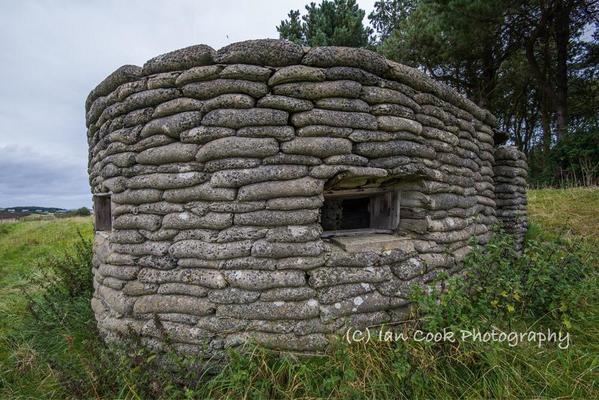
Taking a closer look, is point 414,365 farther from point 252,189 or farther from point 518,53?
point 518,53

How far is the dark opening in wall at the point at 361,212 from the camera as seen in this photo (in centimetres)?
291

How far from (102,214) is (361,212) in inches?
125

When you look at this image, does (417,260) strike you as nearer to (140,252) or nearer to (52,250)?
(140,252)

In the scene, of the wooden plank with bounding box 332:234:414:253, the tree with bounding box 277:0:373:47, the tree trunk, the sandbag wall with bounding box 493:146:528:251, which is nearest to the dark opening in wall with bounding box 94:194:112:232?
the wooden plank with bounding box 332:234:414:253

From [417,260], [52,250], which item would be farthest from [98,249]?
[52,250]

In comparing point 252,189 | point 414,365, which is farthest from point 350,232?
point 414,365

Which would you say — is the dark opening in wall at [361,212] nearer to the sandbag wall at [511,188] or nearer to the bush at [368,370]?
the bush at [368,370]

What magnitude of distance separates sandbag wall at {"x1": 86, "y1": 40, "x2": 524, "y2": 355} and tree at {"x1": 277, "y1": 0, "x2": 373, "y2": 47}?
6.52 meters

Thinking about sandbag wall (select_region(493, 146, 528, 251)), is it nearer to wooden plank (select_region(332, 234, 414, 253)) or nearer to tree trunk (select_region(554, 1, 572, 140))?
wooden plank (select_region(332, 234, 414, 253))

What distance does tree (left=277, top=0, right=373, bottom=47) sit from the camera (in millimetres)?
8352

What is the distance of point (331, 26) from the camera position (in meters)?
8.84

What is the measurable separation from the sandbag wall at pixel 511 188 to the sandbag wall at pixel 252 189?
3159 mm

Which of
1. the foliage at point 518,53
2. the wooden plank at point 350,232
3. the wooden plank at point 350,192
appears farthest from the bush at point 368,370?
the foliage at point 518,53

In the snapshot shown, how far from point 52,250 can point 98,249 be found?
28.1ft
